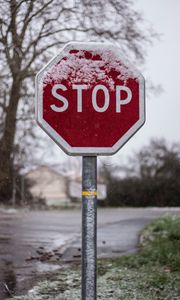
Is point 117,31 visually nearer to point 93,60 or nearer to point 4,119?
point 4,119

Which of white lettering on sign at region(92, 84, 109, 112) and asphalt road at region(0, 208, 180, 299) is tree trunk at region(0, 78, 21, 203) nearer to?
asphalt road at region(0, 208, 180, 299)

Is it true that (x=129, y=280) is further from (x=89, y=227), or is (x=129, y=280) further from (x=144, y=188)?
(x=144, y=188)

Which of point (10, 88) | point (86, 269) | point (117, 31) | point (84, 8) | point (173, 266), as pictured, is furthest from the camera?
point (117, 31)

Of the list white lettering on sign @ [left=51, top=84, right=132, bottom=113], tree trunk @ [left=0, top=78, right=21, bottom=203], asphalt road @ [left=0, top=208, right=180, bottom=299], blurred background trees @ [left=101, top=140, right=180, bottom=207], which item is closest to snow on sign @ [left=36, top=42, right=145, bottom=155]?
white lettering on sign @ [left=51, top=84, right=132, bottom=113]

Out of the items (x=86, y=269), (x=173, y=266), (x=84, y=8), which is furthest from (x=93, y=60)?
(x=84, y=8)

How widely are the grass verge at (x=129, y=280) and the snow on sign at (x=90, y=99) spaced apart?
12.5ft

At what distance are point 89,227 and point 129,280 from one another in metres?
4.74

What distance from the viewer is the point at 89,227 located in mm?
2355

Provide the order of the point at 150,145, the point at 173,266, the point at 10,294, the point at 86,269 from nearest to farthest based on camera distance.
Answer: the point at 86,269 < the point at 10,294 < the point at 173,266 < the point at 150,145

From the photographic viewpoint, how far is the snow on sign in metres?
2.40

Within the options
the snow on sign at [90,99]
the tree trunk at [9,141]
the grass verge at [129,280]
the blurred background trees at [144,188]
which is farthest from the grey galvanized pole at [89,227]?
the blurred background trees at [144,188]

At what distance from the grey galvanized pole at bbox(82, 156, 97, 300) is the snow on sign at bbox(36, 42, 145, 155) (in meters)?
0.08

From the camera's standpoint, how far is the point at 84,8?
1198 cm

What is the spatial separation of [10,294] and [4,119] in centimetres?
767
